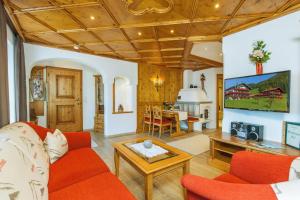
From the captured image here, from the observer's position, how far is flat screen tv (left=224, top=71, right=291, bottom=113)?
203 cm

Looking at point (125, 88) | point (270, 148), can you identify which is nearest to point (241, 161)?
point (270, 148)

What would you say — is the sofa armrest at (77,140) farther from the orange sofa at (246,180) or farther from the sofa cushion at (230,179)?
the sofa cushion at (230,179)

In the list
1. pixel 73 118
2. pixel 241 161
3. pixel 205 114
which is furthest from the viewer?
A: pixel 205 114

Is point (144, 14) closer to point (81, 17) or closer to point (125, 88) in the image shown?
point (81, 17)

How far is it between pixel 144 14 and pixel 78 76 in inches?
152

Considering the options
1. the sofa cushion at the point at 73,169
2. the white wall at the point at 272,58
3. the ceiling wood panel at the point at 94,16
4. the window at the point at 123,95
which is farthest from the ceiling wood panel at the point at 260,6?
the window at the point at 123,95

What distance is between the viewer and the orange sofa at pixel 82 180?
1198 mm

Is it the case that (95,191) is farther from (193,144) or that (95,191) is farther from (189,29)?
(193,144)

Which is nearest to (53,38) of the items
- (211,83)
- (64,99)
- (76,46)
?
(76,46)

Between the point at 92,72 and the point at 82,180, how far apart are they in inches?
185

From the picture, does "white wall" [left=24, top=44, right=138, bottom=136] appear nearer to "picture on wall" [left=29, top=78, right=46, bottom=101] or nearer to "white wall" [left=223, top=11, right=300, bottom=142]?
"picture on wall" [left=29, top=78, right=46, bottom=101]

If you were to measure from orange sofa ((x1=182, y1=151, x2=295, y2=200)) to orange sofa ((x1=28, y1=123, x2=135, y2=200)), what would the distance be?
520 millimetres

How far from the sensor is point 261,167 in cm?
133

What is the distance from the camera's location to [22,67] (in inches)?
116
